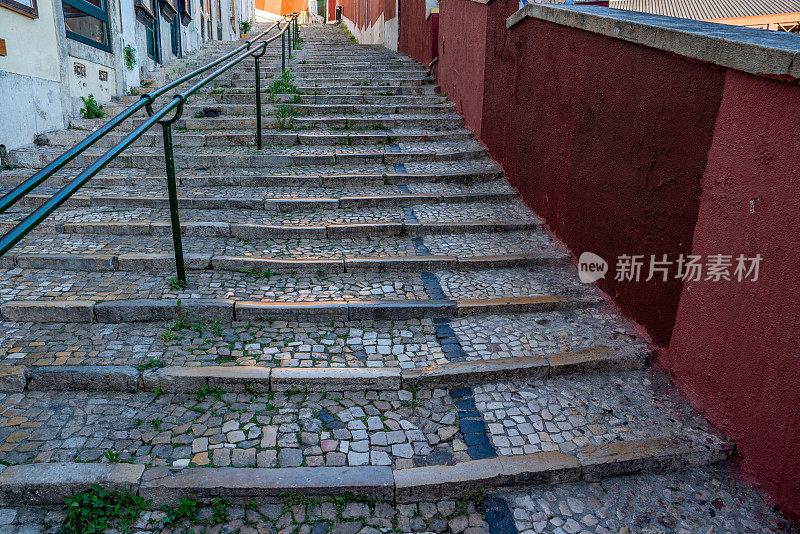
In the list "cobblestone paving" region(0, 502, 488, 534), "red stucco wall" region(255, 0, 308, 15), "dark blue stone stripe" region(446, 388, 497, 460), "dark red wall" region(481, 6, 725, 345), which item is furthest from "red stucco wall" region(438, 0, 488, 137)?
"red stucco wall" region(255, 0, 308, 15)

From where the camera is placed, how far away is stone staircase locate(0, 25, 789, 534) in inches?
95.6

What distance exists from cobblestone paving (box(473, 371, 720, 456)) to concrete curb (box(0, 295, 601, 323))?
2.45 ft

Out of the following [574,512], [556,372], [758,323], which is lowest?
[574,512]

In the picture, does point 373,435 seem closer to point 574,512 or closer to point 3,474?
point 574,512

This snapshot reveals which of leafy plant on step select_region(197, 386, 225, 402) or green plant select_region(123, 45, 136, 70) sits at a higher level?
green plant select_region(123, 45, 136, 70)

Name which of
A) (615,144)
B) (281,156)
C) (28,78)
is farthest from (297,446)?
(28,78)

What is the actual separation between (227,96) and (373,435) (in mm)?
7054

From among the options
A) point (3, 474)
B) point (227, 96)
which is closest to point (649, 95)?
point (3, 474)

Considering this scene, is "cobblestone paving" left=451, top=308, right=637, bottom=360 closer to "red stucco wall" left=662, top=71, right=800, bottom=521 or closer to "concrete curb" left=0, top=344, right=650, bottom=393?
"concrete curb" left=0, top=344, right=650, bottom=393

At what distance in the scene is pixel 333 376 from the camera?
3.08 m

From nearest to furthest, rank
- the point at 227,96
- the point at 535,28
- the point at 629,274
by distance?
the point at 629,274 → the point at 535,28 → the point at 227,96

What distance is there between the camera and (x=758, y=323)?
8.25ft

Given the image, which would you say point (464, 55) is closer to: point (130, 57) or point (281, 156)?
point (281, 156)

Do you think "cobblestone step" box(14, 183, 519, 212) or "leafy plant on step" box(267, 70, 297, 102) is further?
"leafy plant on step" box(267, 70, 297, 102)
